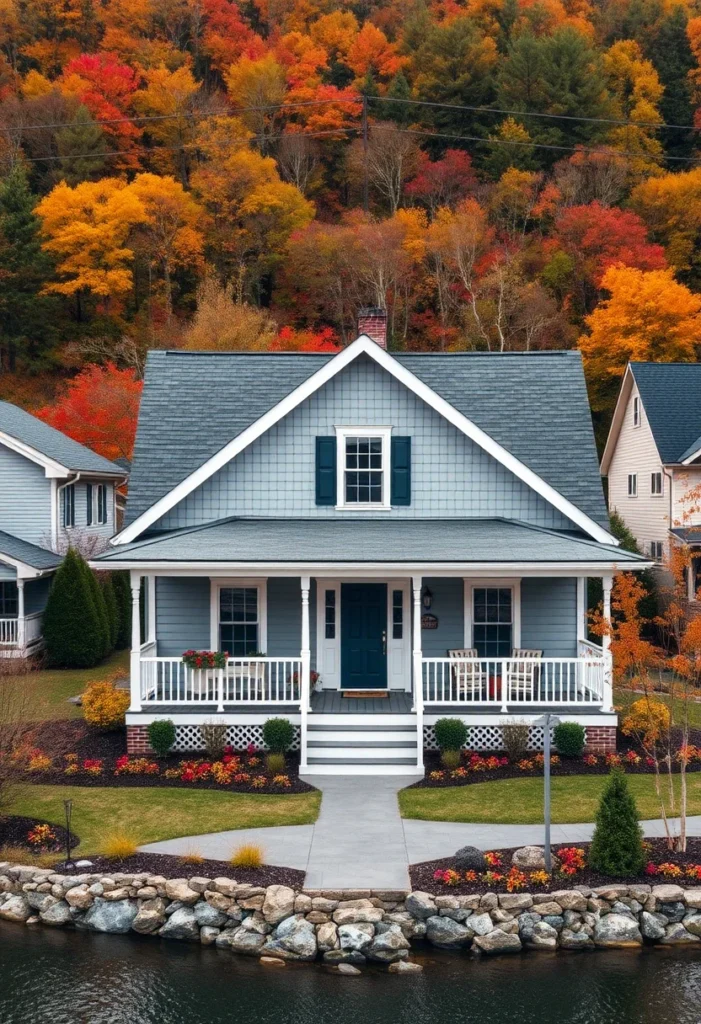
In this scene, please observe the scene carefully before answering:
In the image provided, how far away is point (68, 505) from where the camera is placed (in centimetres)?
3094

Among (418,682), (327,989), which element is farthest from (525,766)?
(327,989)

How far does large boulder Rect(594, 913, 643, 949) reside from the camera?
11227mm

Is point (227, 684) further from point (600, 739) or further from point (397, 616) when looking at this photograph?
point (600, 739)

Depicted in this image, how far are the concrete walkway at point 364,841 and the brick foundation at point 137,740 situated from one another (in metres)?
4.02

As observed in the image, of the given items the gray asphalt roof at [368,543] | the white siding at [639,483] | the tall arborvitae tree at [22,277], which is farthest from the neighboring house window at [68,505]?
the tall arborvitae tree at [22,277]

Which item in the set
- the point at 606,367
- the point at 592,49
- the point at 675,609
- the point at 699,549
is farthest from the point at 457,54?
the point at 675,609

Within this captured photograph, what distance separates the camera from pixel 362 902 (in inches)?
445

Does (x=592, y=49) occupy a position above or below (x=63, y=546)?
above

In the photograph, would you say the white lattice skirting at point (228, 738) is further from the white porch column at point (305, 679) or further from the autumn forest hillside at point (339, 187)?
the autumn forest hillside at point (339, 187)

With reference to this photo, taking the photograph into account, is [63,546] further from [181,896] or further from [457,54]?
[457,54]

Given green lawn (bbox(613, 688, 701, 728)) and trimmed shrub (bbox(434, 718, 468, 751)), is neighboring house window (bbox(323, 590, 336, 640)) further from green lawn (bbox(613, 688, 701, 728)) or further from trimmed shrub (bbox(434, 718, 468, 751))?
green lawn (bbox(613, 688, 701, 728))

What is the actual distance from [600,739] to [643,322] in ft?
94.9

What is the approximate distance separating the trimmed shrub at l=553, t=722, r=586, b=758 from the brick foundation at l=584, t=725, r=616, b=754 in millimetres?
→ 342

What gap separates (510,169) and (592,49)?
13.7 meters
